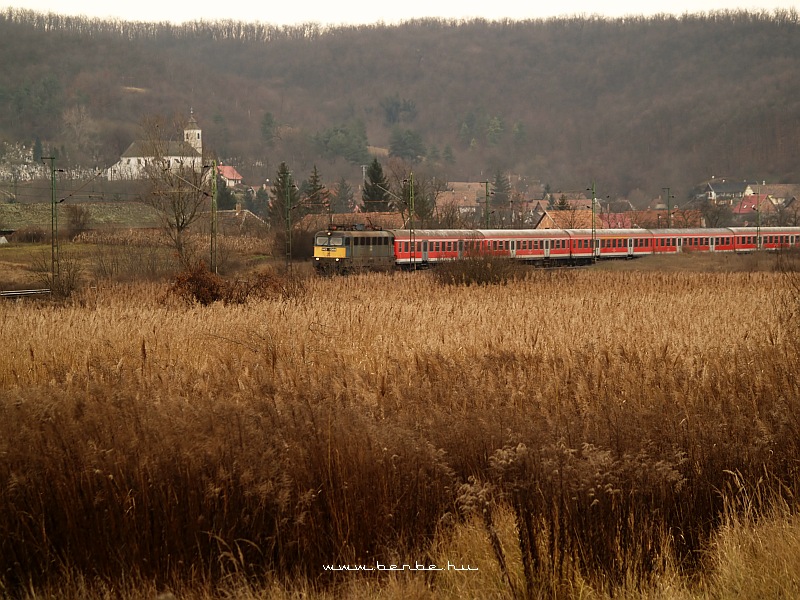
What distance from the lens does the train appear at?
158ft

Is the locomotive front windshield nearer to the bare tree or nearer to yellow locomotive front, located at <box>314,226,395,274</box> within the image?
yellow locomotive front, located at <box>314,226,395,274</box>

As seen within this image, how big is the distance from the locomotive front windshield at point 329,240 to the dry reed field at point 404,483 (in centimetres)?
3548

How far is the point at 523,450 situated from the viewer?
8.37 metres

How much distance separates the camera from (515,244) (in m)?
53.8

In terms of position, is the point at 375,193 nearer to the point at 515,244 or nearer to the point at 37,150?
the point at 515,244

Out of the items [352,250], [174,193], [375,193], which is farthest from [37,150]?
[352,250]

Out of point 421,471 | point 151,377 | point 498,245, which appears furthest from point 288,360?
point 498,245

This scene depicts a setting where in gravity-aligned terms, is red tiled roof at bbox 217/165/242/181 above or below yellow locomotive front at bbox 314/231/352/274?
above

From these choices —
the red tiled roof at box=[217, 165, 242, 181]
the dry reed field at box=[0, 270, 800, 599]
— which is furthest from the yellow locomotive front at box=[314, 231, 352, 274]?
the red tiled roof at box=[217, 165, 242, 181]

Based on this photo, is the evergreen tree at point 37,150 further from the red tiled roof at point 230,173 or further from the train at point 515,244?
the train at point 515,244

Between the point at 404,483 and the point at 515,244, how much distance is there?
45998 millimetres

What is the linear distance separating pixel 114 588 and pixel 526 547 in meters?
3.23

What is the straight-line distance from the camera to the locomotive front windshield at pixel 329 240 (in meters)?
47.9

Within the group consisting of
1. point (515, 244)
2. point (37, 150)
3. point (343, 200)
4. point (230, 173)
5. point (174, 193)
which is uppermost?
point (37, 150)
